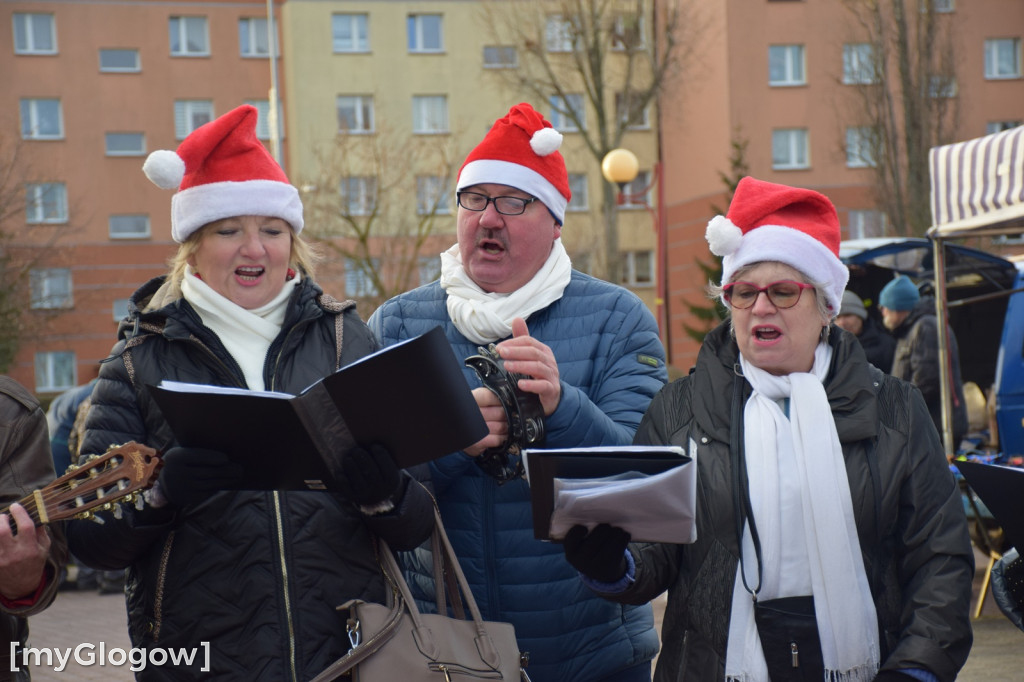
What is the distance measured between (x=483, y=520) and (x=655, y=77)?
36965 millimetres

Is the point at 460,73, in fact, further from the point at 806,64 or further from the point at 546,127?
the point at 546,127

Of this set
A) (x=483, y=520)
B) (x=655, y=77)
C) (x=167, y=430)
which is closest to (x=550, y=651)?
(x=483, y=520)

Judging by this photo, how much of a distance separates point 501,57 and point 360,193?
395 inches

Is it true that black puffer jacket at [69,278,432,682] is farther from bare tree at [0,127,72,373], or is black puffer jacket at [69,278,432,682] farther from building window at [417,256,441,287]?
building window at [417,256,441,287]

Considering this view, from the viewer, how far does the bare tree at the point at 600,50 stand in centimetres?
3766

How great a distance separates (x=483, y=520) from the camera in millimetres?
3516

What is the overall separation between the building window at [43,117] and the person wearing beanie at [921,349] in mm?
36811

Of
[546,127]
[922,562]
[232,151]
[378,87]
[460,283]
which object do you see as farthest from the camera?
[378,87]

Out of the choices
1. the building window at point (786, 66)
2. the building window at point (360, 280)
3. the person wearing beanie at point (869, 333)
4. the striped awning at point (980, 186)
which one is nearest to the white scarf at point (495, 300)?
the striped awning at point (980, 186)

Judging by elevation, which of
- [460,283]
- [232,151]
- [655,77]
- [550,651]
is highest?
[655,77]

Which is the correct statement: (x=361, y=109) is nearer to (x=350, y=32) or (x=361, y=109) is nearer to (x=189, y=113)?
(x=350, y=32)

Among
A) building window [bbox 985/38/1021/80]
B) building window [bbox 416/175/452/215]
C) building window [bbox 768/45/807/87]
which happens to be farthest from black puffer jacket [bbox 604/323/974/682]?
building window [bbox 985/38/1021/80]

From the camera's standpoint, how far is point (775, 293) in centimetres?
324

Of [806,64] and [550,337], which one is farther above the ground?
[806,64]
